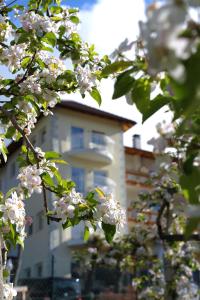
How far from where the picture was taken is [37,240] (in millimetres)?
21266

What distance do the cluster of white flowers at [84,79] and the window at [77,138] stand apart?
1925 cm

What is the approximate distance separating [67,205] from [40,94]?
724 mm

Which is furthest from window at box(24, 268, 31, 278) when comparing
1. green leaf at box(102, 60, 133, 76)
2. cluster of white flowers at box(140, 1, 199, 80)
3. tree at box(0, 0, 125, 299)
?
cluster of white flowers at box(140, 1, 199, 80)

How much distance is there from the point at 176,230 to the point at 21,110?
6.58 meters

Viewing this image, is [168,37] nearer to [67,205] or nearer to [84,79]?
[67,205]

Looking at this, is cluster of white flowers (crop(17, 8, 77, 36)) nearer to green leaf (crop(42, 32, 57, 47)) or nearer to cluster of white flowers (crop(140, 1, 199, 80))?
green leaf (crop(42, 32, 57, 47))

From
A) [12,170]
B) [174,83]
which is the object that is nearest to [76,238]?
[12,170]

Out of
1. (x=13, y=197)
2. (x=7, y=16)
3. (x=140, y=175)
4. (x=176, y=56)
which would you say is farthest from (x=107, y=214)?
(x=140, y=175)

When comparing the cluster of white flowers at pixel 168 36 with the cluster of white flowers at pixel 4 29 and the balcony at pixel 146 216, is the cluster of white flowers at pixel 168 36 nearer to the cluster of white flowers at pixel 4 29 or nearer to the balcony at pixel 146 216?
the cluster of white flowers at pixel 4 29

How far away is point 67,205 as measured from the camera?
265 centimetres

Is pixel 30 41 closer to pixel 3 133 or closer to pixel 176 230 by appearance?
pixel 3 133

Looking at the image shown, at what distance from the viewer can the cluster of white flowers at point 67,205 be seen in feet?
8.64

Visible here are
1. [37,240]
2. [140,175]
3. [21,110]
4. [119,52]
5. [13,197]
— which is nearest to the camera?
[119,52]

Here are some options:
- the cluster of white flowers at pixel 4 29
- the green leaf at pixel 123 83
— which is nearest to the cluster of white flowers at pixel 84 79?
the cluster of white flowers at pixel 4 29
